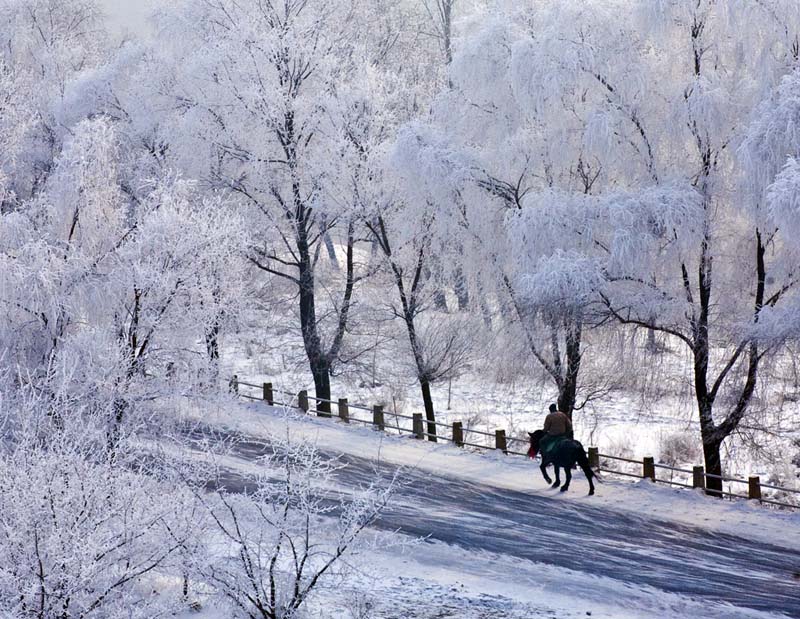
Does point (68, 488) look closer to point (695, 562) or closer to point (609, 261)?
point (695, 562)

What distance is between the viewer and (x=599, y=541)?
1427 centimetres

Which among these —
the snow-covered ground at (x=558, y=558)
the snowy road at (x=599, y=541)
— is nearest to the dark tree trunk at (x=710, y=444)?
the snow-covered ground at (x=558, y=558)

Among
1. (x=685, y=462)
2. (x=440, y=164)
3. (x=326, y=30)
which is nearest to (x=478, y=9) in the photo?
(x=440, y=164)

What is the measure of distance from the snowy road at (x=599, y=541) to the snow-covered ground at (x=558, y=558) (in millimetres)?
29

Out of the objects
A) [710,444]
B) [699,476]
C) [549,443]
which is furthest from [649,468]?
[549,443]

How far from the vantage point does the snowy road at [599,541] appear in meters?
12.5

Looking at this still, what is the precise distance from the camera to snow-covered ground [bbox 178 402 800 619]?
1195 cm

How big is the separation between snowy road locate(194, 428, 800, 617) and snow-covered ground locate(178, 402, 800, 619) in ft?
0.10

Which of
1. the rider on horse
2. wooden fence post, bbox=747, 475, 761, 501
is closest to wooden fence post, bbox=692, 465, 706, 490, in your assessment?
wooden fence post, bbox=747, 475, 761, 501

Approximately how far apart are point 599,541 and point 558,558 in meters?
1.00

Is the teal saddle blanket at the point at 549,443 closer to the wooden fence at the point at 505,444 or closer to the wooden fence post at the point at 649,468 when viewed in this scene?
the wooden fence at the point at 505,444

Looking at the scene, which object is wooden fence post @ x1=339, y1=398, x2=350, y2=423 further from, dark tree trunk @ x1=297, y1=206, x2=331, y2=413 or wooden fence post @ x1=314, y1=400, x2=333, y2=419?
dark tree trunk @ x1=297, y1=206, x2=331, y2=413

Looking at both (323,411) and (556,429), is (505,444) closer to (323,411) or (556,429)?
(556,429)

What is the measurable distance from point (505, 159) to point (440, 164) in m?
1.48
